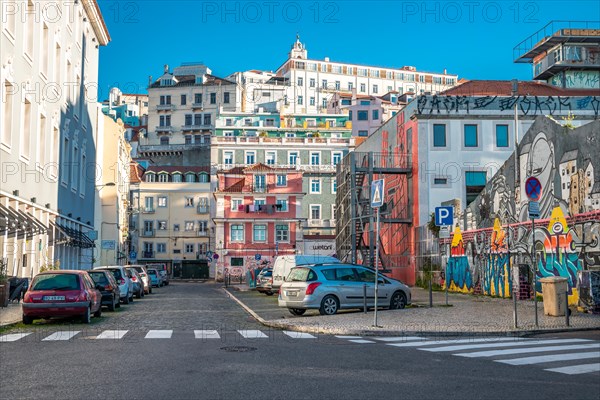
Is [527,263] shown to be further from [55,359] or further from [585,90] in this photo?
[585,90]

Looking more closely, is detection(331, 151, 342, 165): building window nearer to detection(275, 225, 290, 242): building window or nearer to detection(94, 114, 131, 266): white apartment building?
detection(275, 225, 290, 242): building window

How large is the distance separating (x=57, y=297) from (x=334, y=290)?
7.76 m

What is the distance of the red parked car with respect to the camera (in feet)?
61.0

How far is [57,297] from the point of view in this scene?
18.7 metres

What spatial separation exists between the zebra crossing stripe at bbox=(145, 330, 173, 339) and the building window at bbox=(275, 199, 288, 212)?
189 feet

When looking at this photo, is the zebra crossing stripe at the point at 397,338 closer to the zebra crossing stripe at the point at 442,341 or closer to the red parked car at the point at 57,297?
the zebra crossing stripe at the point at 442,341

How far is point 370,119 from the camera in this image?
108 m

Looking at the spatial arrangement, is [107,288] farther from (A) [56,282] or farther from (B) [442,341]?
(B) [442,341]

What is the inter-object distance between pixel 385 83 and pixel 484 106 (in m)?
96.6

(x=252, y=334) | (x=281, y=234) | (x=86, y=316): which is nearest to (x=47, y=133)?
(x=86, y=316)

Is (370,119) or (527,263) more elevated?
(370,119)

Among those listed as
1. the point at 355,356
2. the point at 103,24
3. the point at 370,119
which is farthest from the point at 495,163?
the point at 370,119

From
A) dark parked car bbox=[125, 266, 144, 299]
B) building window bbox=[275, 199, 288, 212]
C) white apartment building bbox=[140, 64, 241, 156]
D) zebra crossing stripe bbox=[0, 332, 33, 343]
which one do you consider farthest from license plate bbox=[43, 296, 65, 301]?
white apartment building bbox=[140, 64, 241, 156]

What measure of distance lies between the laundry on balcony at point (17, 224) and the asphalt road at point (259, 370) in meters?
10.9
